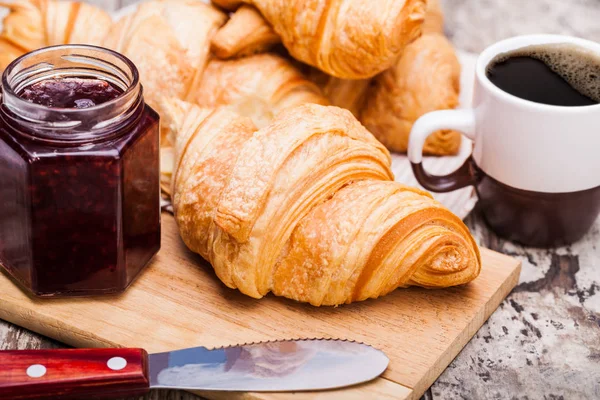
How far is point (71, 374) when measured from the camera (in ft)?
4.72

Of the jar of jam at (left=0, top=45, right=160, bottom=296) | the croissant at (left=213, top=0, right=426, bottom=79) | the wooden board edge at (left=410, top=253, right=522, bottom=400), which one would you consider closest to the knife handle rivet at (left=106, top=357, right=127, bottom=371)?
the jar of jam at (left=0, top=45, right=160, bottom=296)

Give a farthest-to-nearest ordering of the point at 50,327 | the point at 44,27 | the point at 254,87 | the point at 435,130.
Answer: the point at 44,27 < the point at 254,87 < the point at 435,130 < the point at 50,327

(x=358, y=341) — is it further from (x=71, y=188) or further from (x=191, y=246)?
(x=71, y=188)

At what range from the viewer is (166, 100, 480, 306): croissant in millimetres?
1629

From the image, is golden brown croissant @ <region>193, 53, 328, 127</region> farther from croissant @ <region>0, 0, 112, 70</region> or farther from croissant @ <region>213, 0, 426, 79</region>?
croissant @ <region>0, 0, 112, 70</region>

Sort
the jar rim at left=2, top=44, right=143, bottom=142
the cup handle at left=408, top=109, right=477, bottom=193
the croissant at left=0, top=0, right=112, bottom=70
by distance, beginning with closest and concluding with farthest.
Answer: the jar rim at left=2, top=44, right=143, bottom=142
the cup handle at left=408, top=109, right=477, bottom=193
the croissant at left=0, top=0, right=112, bottom=70

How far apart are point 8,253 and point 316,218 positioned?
0.63 m

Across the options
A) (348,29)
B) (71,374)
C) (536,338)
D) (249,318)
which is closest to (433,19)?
(348,29)

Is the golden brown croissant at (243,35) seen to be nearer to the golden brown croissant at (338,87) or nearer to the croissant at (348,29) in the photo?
the croissant at (348,29)

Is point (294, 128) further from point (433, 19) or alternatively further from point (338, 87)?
point (433, 19)

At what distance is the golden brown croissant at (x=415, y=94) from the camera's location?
226 cm

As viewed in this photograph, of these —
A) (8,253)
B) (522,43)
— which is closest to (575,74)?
(522,43)

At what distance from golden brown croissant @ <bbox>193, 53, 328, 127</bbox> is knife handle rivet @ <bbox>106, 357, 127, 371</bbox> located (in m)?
0.83

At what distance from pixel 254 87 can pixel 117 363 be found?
2.87 ft
